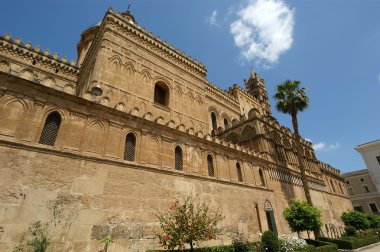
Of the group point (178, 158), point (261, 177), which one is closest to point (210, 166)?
point (178, 158)

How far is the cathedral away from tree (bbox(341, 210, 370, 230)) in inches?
110

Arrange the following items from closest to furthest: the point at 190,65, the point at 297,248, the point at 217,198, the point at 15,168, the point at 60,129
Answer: the point at 15,168 → the point at 60,129 → the point at 297,248 → the point at 217,198 → the point at 190,65

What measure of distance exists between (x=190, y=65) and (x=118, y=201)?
48.5ft

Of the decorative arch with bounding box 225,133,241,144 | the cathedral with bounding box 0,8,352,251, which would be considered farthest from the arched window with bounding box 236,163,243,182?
the decorative arch with bounding box 225,133,241,144

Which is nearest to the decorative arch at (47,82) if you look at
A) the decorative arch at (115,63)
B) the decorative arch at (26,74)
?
the decorative arch at (26,74)

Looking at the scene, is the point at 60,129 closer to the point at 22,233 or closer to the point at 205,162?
the point at 22,233

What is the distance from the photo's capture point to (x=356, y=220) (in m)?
23.0

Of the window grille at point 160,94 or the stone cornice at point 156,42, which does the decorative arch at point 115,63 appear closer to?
the stone cornice at point 156,42

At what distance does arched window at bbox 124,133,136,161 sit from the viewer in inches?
406

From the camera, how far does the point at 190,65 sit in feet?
67.3

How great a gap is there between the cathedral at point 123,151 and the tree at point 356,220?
279cm

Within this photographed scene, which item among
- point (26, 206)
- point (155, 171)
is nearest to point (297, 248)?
point (155, 171)

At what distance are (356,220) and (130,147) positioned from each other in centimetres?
2538

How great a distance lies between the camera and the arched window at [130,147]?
406 inches
